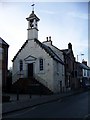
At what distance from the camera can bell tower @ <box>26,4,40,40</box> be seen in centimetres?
3803

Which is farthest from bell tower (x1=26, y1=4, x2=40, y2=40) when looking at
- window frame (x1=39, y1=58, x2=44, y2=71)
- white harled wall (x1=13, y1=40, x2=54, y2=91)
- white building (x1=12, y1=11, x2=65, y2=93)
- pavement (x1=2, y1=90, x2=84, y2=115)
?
pavement (x1=2, y1=90, x2=84, y2=115)

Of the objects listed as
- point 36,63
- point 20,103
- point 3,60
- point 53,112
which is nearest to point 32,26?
point 36,63

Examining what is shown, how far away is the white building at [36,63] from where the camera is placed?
119 feet

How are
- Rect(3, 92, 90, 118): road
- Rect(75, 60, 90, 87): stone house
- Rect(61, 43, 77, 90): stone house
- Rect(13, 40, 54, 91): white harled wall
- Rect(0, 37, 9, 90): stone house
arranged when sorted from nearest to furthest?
Rect(3, 92, 90, 118): road
Rect(0, 37, 9, 90): stone house
Rect(13, 40, 54, 91): white harled wall
Rect(61, 43, 77, 90): stone house
Rect(75, 60, 90, 87): stone house

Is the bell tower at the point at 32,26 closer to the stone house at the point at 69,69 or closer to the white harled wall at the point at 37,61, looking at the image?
the white harled wall at the point at 37,61

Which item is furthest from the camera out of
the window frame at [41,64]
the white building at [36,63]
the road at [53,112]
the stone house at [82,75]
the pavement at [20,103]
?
the stone house at [82,75]

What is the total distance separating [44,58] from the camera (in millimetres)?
36875

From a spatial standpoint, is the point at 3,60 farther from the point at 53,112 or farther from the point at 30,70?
the point at 53,112

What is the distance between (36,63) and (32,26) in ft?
20.7

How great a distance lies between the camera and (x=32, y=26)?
38594 millimetres

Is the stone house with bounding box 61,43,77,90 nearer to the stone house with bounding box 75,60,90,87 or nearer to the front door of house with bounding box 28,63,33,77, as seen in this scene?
the stone house with bounding box 75,60,90,87

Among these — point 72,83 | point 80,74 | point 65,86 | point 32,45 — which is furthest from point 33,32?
point 80,74

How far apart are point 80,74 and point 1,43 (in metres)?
31.8

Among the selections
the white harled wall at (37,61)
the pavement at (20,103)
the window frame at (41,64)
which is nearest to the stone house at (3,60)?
the white harled wall at (37,61)
